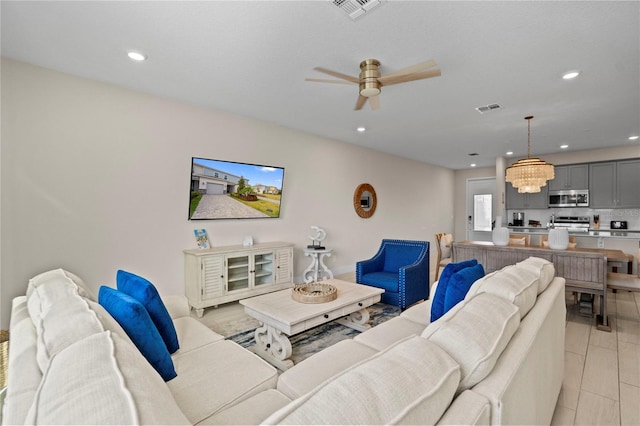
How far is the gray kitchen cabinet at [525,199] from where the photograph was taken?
6809 mm

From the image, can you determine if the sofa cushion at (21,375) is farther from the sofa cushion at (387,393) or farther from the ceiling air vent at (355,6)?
the ceiling air vent at (355,6)

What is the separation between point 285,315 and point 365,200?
167 inches

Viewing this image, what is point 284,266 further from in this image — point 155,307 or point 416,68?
point 416,68

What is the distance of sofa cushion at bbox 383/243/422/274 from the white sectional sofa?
6.80ft

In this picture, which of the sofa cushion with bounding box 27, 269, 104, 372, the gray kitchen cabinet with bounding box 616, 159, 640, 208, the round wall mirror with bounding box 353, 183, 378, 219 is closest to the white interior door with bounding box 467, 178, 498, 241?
the gray kitchen cabinet with bounding box 616, 159, 640, 208

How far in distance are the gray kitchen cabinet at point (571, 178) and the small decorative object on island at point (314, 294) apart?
6.53 meters

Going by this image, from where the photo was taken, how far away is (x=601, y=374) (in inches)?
89.4

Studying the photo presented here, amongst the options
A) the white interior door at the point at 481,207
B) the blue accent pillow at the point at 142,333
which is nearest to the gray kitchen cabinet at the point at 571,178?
the white interior door at the point at 481,207

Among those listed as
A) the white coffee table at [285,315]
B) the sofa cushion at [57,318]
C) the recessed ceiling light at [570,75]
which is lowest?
the white coffee table at [285,315]

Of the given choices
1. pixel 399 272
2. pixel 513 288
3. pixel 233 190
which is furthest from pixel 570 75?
pixel 233 190

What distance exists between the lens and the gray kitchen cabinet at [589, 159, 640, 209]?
230 inches

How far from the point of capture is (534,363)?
1.19m

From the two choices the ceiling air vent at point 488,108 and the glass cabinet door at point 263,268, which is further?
the glass cabinet door at point 263,268

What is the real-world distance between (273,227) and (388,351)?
385cm
